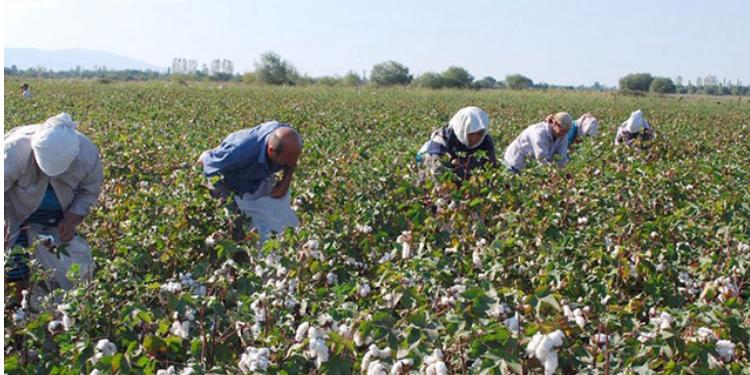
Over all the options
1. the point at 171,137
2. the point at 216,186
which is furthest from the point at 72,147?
the point at 171,137

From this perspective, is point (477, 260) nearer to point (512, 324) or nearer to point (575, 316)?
point (575, 316)

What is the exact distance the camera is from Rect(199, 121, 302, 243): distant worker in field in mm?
3602

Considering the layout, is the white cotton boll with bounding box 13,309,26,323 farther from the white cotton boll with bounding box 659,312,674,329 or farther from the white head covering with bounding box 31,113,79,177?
the white cotton boll with bounding box 659,312,674,329

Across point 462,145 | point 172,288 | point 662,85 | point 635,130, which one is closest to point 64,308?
point 172,288

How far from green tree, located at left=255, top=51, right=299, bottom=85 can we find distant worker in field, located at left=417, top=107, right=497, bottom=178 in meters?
50.7

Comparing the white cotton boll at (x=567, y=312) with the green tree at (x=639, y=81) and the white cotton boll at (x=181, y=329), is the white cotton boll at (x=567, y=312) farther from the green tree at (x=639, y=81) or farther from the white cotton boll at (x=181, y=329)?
the green tree at (x=639, y=81)

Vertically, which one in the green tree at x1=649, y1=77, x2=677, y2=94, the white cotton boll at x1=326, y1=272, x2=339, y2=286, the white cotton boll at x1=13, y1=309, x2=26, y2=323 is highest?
the green tree at x1=649, y1=77, x2=677, y2=94

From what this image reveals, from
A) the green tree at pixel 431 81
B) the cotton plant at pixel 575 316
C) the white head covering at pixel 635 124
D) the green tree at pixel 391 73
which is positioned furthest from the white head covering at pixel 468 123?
the green tree at pixel 391 73

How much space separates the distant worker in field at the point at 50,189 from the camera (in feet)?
9.48

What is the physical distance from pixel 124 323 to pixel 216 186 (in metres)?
1.70

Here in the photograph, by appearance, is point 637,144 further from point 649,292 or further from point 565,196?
point 649,292

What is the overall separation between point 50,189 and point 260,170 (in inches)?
36.5

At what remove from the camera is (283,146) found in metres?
3.56

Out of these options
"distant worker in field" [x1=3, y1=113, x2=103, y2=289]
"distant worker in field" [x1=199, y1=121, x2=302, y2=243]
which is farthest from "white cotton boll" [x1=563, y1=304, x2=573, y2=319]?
"distant worker in field" [x1=199, y1=121, x2=302, y2=243]
